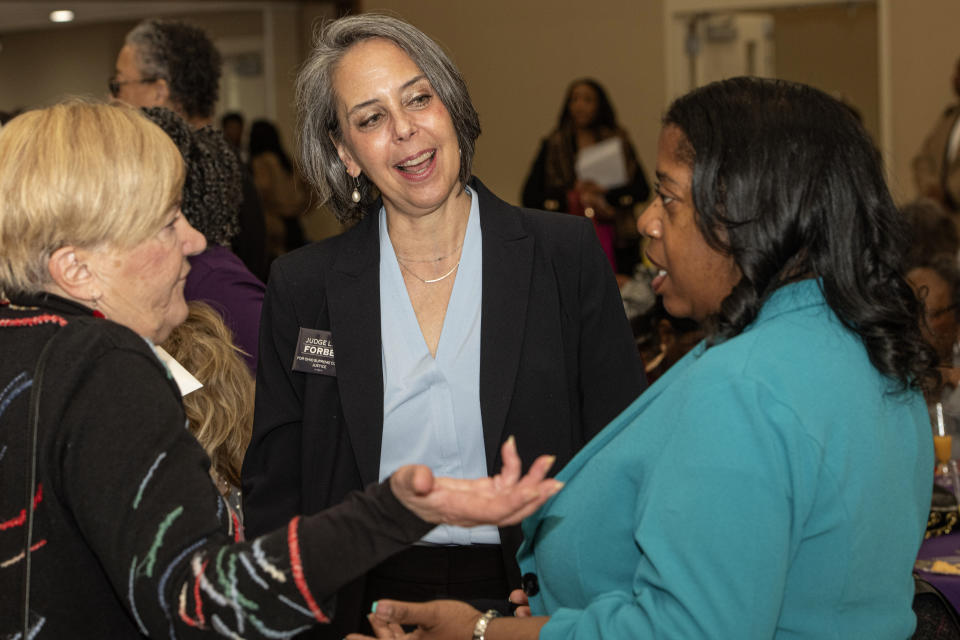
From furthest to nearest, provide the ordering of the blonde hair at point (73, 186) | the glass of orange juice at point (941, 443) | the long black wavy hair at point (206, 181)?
1. the glass of orange juice at point (941, 443)
2. the long black wavy hair at point (206, 181)
3. the blonde hair at point (73, 186)

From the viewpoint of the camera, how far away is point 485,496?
47.8 inches

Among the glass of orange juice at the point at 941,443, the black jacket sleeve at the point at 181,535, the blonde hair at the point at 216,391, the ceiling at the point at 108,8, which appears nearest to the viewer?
the black jacket sleeve at the point at 181,535

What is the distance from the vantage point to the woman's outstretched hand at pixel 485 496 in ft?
3.94

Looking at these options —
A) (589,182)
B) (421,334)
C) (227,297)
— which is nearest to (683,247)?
(421,334)

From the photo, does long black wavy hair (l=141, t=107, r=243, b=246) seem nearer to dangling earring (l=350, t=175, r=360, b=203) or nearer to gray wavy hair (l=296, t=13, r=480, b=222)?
gray wavy hair (l=296, t=13, r=480, b=222)

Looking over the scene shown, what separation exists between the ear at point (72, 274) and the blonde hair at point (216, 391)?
847mm

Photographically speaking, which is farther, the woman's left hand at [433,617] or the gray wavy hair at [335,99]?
the gray wavy hair at [335,99]

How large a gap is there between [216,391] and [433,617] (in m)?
0.89

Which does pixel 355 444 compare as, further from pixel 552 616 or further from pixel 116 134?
pixel 116 134

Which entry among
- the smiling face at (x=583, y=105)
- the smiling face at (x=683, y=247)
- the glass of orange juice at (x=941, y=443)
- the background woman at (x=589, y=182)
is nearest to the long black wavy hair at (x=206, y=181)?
the smiling face at (x=683, y=247)

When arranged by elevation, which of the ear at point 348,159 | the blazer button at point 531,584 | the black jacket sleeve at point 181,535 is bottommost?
the blazer button at point 531,584

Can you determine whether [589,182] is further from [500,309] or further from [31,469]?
[31,469]

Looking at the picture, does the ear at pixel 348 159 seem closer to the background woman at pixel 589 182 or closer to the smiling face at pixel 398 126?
the smiling face at pixel 398 126

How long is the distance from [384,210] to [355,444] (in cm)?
57
